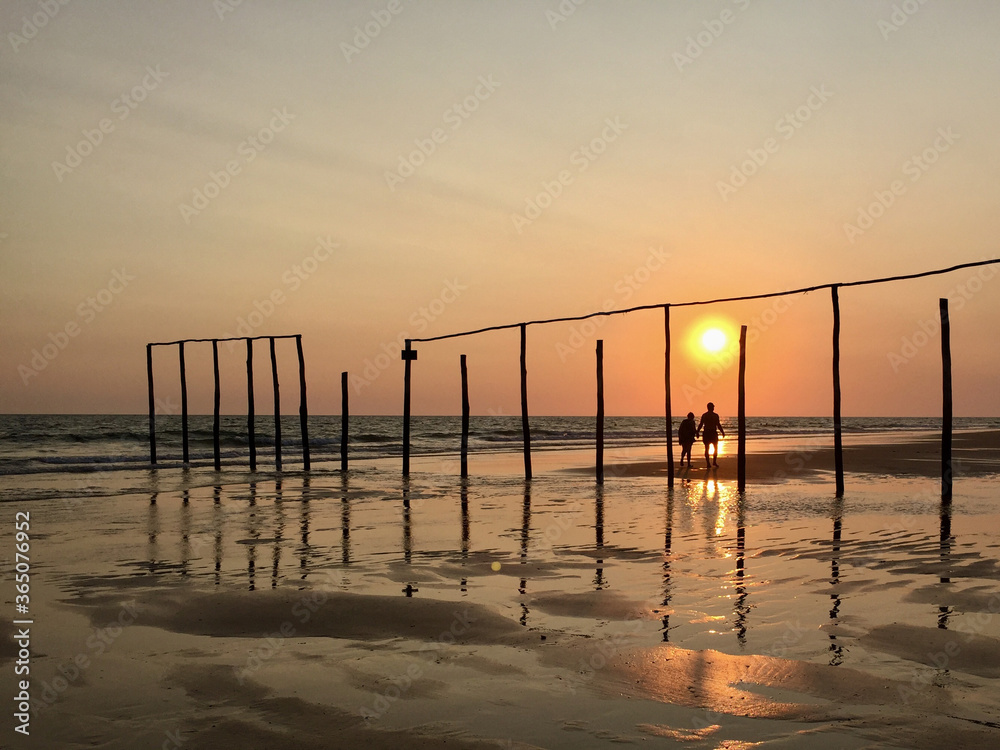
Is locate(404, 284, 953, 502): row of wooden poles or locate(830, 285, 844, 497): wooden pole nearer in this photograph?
locate(404, 284, 953, 502): row of wooden poles

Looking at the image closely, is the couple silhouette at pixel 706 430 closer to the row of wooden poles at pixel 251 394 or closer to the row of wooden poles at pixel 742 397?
the row of wooden poles at pixel 742 397

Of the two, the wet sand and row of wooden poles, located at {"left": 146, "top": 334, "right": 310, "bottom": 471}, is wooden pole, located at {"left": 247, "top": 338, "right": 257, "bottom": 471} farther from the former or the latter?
the wet sand

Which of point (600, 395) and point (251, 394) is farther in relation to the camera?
point (251, 394)

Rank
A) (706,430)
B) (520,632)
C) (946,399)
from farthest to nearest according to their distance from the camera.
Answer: (706,430) → (946,399) → (520,632)

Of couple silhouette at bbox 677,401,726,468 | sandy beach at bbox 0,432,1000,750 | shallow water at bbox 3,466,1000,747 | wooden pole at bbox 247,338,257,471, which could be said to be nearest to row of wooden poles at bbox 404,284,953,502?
shallow water at bbox 3,466,1000,747

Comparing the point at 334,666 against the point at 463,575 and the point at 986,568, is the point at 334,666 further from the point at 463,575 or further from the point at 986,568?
the point at 986,568

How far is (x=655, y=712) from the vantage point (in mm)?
4688

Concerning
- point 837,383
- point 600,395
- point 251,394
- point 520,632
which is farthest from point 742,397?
point 251,394

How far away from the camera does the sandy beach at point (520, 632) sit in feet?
15.0

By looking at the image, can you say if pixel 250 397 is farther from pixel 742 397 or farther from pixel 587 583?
pixel 587 583

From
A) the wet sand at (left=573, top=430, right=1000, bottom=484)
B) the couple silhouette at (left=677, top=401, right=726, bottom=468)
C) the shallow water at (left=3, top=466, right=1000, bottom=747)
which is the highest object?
the couple silhouette at (left=677, top=401, right=726, bottom=468)

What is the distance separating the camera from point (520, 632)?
646 centimetres

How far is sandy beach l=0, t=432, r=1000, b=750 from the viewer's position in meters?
4.56

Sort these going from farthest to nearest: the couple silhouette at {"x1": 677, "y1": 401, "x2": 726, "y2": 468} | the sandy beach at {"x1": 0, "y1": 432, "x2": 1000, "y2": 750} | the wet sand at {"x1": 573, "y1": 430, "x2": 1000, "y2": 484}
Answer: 1. the couple silhouette at {"x1": 677, "y1": 401, "x2": 726, "y2": 468}
2. the wet sand at {"x1": 573, "y1": 430, "x2": 1000, "y2": 484}
3. the sandy beach at {"x1": 0, "y1": 432, "x2": 1000, "y2": 750}
